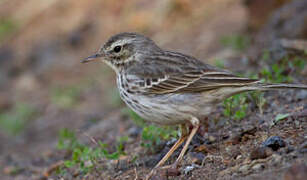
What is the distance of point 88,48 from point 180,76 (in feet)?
31.0

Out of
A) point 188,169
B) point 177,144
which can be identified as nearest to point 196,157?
point 188,169

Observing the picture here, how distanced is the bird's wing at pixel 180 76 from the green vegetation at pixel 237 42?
4.68 meters

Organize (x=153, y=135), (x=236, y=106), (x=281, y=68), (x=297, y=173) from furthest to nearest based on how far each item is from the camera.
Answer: (x=281, y=68), (x=236, y=106), (x=153, y=135), (x=297, y=173)

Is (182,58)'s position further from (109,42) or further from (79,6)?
(79,6)

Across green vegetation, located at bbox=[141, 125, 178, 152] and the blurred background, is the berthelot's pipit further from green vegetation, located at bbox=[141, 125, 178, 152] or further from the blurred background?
the blurred background

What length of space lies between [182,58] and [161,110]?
825mm

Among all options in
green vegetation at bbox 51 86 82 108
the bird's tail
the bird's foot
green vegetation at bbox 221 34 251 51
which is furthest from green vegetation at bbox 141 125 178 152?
green vegetation at bbox 51 86 82 108

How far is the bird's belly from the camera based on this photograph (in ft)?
16.3

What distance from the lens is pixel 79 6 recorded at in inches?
615

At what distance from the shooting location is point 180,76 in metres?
5.25

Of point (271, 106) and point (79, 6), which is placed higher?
point (79, 6)

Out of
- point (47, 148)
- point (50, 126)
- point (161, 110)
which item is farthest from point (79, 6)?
point (161, 110)

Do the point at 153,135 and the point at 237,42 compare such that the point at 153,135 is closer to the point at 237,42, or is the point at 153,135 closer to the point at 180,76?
the point at 180,76

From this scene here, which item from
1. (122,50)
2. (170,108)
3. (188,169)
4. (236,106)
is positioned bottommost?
(188,169)
